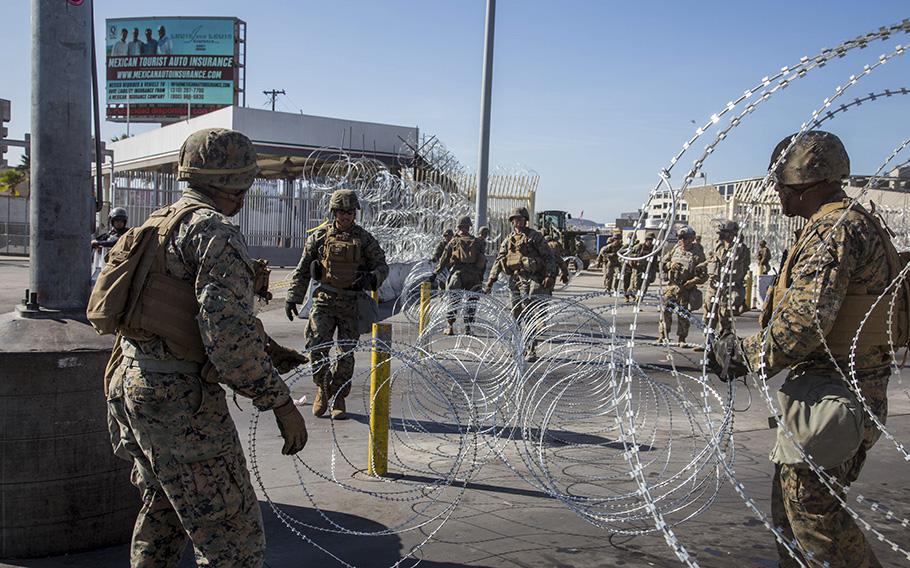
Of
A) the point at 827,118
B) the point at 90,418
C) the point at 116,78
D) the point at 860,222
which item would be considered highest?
the point at 116,78

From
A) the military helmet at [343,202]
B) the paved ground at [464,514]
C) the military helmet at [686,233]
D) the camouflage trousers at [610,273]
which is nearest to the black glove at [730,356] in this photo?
the paved ground at [464,514]

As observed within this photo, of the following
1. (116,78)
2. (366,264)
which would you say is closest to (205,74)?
(116,78)

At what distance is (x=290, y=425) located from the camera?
3029 mm

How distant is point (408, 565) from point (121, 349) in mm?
1822

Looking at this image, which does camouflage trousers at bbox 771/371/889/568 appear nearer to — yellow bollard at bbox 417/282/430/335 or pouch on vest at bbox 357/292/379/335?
pouch on vest at bbox 357/292/379/335

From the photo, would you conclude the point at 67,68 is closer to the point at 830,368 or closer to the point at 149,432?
the point at 149,432

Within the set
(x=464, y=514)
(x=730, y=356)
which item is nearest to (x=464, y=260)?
(x=464, y=514)

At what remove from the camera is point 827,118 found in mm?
3338

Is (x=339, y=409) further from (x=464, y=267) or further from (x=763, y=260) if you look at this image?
(x=763, y=260)

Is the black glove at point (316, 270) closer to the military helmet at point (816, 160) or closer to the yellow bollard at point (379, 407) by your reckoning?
the yellow bollard at point (379, 407)

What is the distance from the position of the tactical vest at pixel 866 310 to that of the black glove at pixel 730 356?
279 millimetres

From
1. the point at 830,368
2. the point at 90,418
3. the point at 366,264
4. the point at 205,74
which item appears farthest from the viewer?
the point at 205,74

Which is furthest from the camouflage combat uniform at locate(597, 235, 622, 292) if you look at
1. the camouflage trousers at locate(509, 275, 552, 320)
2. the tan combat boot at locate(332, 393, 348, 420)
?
the tan combat boot at locate(332, 393, 348, 420)

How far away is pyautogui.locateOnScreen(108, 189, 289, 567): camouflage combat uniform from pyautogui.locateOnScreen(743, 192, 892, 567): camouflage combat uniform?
1.97 metres
